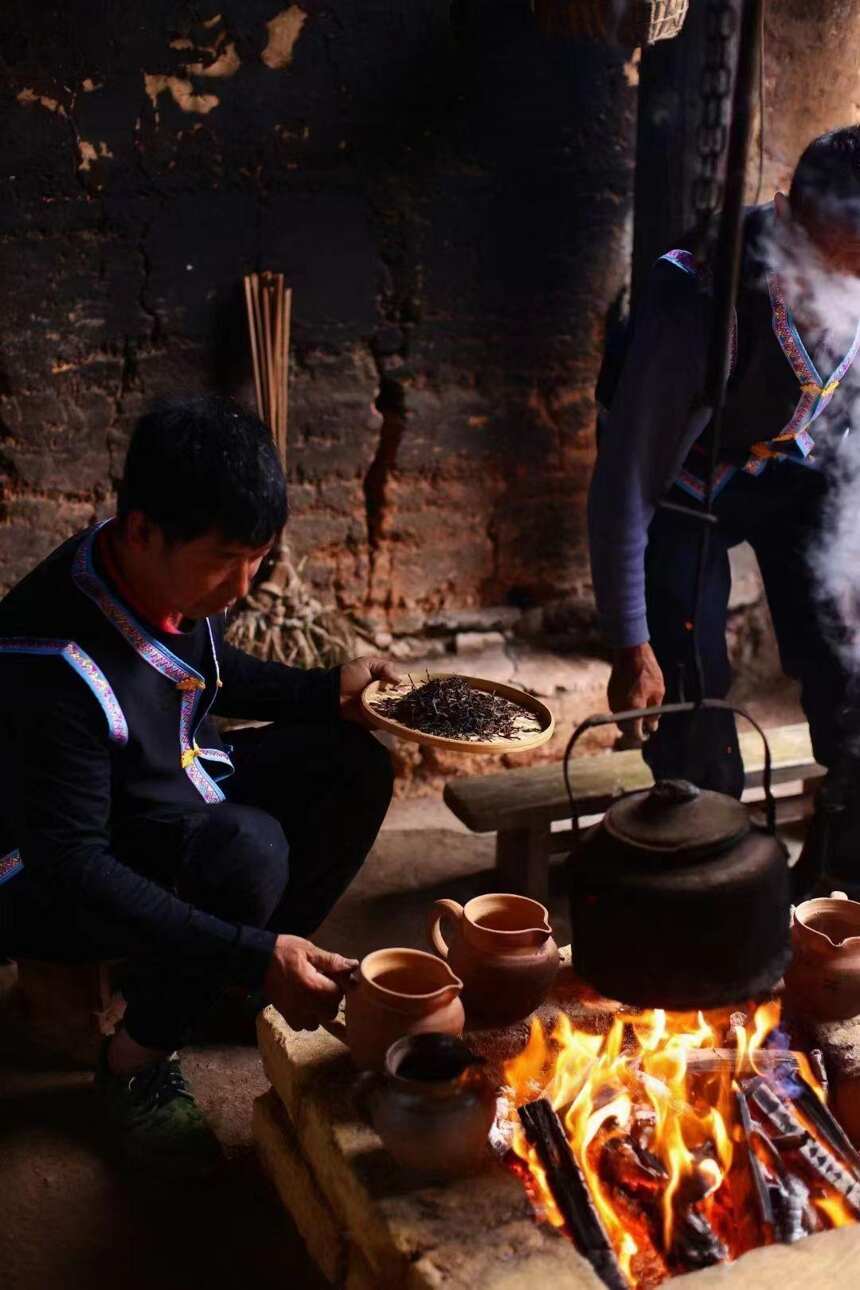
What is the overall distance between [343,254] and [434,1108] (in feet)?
11.1

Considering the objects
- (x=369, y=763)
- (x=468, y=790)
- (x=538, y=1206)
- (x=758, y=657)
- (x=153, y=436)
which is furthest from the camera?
(x=758, y=657)

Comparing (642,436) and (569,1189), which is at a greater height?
(642,436)

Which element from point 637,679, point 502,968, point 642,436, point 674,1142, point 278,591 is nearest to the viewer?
point 674,1142

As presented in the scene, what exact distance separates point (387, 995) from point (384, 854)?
6.88 feet

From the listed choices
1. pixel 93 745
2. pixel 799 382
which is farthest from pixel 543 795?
pixel 93 745

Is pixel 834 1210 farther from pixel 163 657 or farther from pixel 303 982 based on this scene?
pixel 163 657

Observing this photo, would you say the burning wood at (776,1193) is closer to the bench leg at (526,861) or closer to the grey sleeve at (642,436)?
the grey sleeve at (642,436)

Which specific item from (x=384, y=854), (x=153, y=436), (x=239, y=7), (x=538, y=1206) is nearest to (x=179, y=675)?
(x=153, y=436)

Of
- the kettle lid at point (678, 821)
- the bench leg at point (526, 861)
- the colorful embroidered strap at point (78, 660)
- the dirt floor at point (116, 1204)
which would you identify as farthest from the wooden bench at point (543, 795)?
the kettle lid at point (678, 821)

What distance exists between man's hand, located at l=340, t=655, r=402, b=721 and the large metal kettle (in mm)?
1332

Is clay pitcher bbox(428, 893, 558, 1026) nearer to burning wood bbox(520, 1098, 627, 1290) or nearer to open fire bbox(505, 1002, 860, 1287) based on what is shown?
open fire bbox(505, 1002, 860, 1287)

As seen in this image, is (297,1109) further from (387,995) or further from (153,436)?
(153,436)

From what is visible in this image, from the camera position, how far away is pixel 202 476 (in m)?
2.51

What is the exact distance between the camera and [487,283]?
5.01 m
